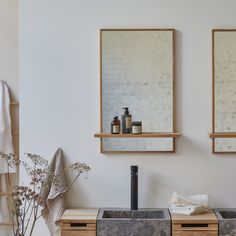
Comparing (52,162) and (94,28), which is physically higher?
(94,28)

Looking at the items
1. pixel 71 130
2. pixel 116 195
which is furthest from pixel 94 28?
pixel 116 195

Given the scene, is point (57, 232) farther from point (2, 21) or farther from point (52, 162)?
point (2, 21)

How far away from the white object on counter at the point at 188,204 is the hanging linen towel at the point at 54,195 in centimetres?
87

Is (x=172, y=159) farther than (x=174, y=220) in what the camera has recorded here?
Yes

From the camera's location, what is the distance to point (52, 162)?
12.1ft

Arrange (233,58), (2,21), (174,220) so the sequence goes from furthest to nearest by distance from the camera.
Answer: (2,21) → (233,58) → (174,220)

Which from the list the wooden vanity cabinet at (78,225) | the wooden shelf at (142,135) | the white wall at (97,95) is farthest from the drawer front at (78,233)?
the wooden shelf at (142,135)

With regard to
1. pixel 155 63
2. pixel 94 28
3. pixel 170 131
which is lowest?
pixel 170 131

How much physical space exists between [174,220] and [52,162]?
1093mm

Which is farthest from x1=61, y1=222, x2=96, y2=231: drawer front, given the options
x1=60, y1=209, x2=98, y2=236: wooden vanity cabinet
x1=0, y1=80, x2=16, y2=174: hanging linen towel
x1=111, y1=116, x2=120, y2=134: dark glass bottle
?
x1=0, y1=80, x2=16, y2=174: hanging linen towel

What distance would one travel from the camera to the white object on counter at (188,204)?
3.43 metres

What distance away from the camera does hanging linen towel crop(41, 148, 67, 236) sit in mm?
3598

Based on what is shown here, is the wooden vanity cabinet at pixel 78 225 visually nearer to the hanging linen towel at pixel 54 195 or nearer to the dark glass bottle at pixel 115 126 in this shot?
the hanging linen towel at pixel 54 195

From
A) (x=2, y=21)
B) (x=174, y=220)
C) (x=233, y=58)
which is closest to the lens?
(x=174, y=220)
